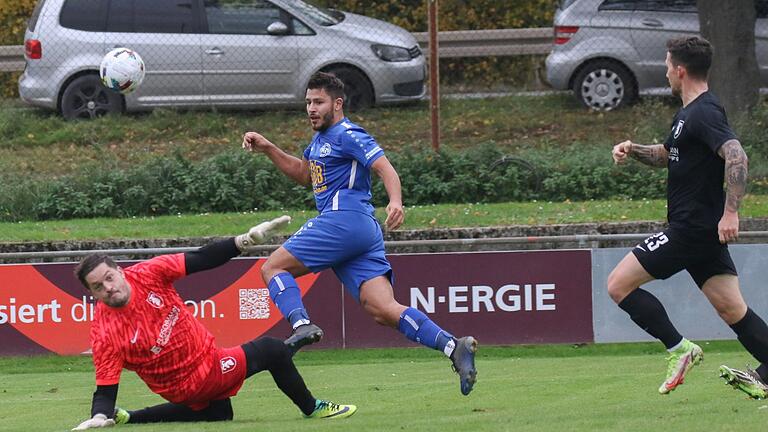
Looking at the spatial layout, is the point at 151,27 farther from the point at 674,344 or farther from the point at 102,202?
the point at 674,344

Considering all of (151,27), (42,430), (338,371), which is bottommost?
(338,371)

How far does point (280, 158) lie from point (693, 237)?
8.80 feet

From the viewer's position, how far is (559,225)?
13.1 meters

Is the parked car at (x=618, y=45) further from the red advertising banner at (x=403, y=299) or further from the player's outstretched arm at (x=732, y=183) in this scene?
the player's outstretched arm at (x=732, y=183)

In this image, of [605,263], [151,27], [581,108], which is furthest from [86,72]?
[605,263]

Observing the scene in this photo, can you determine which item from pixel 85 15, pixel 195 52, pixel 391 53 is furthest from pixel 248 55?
pixel 85 15

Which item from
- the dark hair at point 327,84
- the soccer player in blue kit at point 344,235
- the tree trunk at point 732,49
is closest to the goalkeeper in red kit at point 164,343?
the soccer player in blue kit at point 344,235

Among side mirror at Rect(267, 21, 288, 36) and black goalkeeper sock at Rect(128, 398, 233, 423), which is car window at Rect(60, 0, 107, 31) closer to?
side mirror at Rect(267, 21, 288, 36)

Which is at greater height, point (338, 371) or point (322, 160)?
point (322, 160)

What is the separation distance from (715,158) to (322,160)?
2363 millimetres

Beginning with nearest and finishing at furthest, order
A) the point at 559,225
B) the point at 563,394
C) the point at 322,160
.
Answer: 1. the point at 322,160
2. the point at 563,394
3. the point at 559,225

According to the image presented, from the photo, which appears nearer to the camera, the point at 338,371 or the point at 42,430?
the point at 42,430

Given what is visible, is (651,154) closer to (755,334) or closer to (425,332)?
(755,334)

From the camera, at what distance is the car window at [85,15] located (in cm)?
1675
